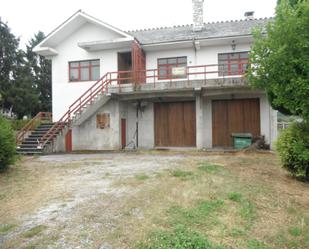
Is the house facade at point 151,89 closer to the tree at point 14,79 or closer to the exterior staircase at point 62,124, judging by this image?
the exterior staircase at point 62,124

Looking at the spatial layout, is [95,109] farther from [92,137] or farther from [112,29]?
[112,29]

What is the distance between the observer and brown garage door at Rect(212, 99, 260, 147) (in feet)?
55.8

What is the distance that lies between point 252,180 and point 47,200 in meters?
5.31

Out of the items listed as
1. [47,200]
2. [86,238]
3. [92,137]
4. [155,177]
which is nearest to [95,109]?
[92,137]

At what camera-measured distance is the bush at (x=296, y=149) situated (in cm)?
798

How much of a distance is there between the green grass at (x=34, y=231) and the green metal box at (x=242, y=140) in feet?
40.9

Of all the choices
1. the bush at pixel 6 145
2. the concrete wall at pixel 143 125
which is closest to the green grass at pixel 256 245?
the bush at pixel 6 145

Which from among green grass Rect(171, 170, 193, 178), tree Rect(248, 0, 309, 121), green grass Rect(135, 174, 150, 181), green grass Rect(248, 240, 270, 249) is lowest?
green grass Rect(248, 240, 270, 249)

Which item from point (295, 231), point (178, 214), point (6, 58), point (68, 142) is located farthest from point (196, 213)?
point (6, 58)

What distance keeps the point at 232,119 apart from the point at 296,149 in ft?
30.8

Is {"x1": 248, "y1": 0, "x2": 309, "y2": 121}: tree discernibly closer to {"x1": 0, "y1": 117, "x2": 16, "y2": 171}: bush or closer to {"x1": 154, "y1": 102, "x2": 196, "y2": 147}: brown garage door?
{"x1": 0, "y1": 117, "x2": 16, "y2": 171}: bush

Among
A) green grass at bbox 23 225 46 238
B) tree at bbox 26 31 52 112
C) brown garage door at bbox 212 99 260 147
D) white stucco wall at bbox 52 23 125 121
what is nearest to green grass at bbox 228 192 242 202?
green grass at bbox 23 225 46 238

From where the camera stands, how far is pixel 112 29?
17.7 meters

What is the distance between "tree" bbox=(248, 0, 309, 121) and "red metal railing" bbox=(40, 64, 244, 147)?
7.81m
